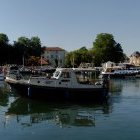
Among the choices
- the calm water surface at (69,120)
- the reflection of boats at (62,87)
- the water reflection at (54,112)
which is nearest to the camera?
the calm water surface at (69,120)

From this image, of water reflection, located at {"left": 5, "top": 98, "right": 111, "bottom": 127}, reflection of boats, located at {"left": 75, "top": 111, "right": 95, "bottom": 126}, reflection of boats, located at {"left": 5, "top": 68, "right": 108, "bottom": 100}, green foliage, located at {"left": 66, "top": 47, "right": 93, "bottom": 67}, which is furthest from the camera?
green foliage, located at {"left": 66, "top": 47, "right": 93, "bottom": 67}

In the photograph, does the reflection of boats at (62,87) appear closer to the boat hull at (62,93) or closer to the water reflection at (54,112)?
the boat hull at (62,93)

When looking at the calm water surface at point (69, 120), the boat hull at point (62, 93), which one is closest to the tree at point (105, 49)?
the calm water surface at point (69, 120)

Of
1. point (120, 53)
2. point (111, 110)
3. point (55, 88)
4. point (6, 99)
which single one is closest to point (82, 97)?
point (55, 88)

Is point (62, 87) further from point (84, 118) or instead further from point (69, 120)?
point (69, 120)

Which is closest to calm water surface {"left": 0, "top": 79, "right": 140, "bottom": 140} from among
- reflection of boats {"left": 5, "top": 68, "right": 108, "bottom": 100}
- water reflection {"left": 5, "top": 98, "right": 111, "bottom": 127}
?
water reflection {"left": 5, "top": 98, "right": 111, "bottom": 127}

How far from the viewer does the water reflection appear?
89.2 ft

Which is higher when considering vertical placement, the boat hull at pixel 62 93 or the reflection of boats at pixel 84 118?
the boat hull at pixel 62 93

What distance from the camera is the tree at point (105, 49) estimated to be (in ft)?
463

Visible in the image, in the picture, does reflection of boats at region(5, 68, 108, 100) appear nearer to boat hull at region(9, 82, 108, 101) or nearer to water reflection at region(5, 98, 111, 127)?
boat hull at region(9, 82, 108, 101)

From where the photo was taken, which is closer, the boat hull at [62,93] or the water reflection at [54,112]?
the water reflection at [54,112]

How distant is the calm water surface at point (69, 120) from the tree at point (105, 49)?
103015 mm

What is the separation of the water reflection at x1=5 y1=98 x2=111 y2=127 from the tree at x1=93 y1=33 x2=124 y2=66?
104 meters

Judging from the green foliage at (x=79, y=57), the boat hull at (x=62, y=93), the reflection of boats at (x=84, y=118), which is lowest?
the reflection of boats at (x=84, y=118)
